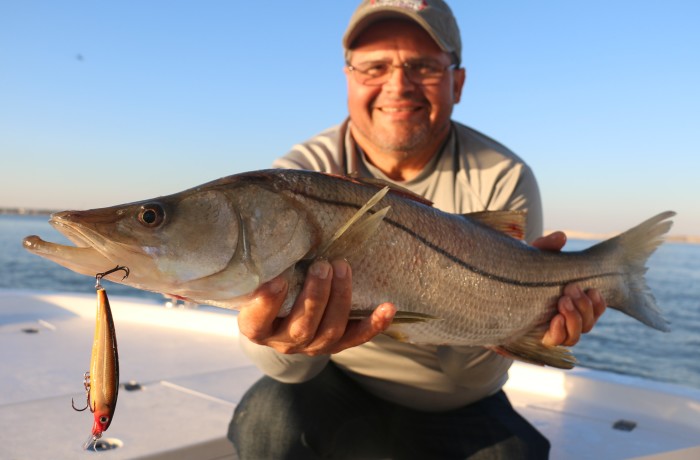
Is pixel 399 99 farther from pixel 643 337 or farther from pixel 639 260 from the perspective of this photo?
pixel 643 337

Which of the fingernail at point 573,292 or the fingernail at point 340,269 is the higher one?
the fingernail at point 340,269

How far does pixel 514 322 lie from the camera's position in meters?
2.79

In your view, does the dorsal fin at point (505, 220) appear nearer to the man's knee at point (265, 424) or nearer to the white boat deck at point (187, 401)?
the man's knee at point (265, 424)

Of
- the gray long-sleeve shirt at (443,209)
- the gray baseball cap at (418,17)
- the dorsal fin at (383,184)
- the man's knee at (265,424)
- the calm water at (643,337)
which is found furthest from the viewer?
the calm water at (643,337)

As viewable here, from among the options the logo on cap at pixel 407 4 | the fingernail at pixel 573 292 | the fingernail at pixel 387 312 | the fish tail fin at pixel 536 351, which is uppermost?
the logo on cap at pixel 407 4

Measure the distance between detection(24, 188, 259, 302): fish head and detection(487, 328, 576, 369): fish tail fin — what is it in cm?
141

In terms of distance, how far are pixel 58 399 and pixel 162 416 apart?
80 centimetres

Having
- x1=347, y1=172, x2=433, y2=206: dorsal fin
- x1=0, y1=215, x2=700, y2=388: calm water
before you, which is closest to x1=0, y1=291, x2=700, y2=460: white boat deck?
x1=347, y1=172, x2=433, y2=206: dorsal fin

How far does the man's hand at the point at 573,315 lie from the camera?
2871 millimetres

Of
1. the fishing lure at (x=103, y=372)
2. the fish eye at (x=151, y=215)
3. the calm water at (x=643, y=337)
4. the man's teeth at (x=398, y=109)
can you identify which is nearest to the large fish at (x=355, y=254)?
the fish eye at (x=151, y=215)

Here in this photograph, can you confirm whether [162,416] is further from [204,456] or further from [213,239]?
[213,239]

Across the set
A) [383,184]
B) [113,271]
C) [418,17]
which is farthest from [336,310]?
[418,17]

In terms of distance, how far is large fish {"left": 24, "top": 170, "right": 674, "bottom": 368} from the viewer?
1.95m

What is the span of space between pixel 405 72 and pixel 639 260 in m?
1.74
